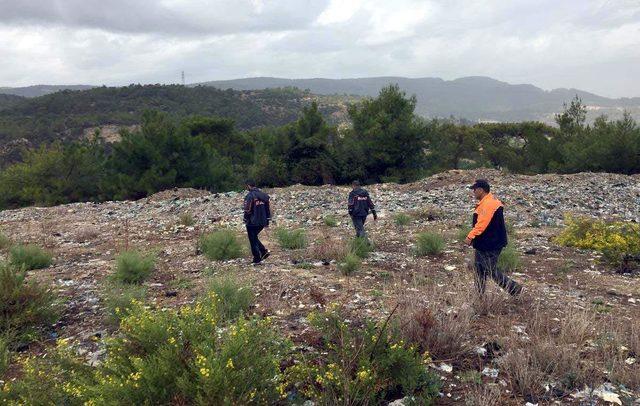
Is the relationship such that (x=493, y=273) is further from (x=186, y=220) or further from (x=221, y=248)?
(x=186, y=220)

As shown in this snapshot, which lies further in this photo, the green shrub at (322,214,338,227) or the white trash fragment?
the green shrub at (322,214,338,227)

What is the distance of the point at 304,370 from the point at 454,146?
34073 mm

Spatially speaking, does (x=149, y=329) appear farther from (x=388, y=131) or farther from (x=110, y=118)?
(x=110, y=118)

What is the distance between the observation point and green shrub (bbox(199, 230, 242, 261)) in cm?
863

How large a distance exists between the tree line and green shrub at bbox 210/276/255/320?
56.0 ft

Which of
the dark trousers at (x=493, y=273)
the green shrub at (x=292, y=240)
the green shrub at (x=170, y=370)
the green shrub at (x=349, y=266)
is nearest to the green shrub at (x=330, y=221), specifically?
the green shrub at (x=292, y=240)

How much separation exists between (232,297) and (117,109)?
70446 millimetres

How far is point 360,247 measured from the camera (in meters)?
8.38

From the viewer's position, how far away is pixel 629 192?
15.5 m

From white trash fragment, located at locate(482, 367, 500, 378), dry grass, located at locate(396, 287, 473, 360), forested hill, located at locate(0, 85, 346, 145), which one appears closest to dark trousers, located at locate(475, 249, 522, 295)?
dry grass, located at locate(396, 287, 473, 360)

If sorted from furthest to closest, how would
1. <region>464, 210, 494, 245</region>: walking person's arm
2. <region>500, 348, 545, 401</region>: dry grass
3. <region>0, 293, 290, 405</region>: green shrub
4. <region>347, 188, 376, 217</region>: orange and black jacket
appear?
<region>347, 188, 376, 217</region>: orange and black jacket, <region>464, 210, 494, 245</region>: walking person's arm, <region>500, 348, 545, 401</region>: dry grass, <region>0, 293, 290, 405</region>: green shrub

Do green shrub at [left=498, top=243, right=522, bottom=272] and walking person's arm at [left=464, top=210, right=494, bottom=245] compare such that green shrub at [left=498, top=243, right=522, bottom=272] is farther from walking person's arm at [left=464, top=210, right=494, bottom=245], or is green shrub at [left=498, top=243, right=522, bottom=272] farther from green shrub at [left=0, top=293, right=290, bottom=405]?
green shrub at [left=0, top=293, right=290, bottom=405]

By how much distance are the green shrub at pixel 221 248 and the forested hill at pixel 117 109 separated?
4722cm

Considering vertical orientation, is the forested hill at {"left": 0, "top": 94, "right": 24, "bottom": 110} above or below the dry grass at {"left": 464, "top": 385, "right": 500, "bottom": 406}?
above
